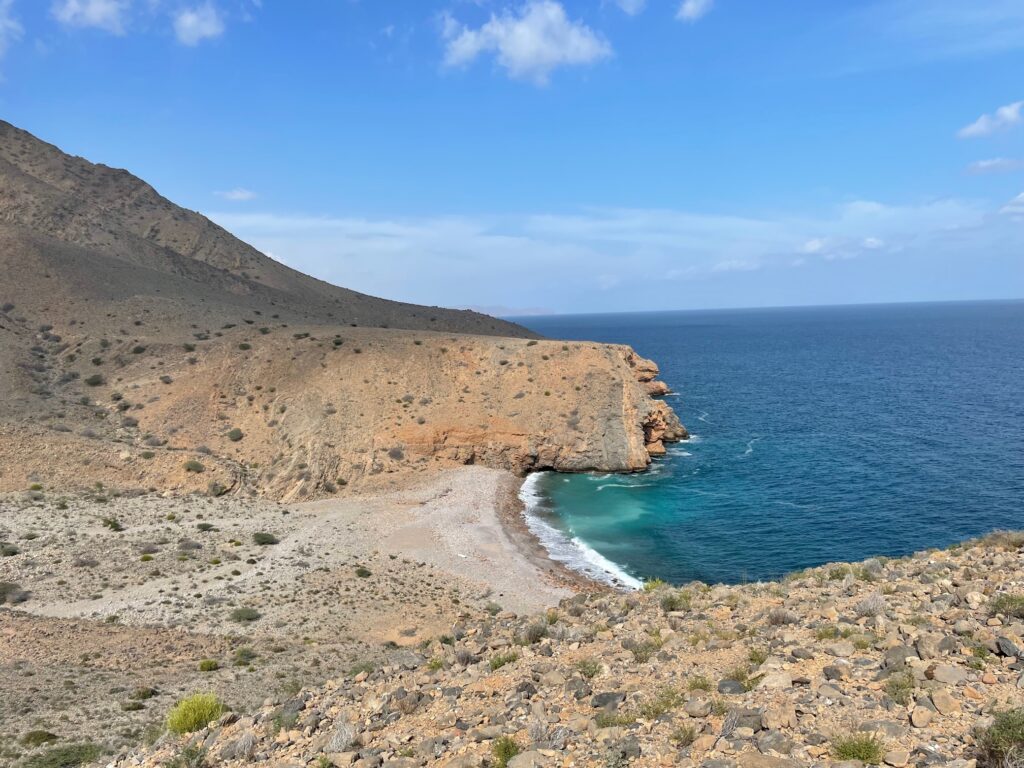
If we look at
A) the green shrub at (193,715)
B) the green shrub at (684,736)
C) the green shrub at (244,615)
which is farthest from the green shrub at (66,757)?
the green shrub at (684,736)

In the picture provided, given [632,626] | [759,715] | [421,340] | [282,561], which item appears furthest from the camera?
[421,340]

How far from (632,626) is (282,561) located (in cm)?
2442

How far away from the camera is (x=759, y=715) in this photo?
33.4 feet

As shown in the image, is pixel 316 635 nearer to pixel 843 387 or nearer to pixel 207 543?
pixel 207 543

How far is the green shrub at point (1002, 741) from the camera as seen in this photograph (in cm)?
788

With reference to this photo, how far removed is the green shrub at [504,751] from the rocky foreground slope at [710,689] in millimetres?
29

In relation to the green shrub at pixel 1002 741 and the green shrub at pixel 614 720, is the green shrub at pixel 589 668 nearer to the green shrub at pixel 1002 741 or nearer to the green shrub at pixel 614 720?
the green shrub at pixel 614 720

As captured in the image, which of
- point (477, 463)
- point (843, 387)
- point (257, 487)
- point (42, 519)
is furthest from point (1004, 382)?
point (42, 519)

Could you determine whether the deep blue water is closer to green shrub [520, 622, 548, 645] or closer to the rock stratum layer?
the rock stratum layer

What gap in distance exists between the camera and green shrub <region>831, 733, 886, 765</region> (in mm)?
8633

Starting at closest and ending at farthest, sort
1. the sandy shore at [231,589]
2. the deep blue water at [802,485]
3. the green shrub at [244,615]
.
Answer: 1. the sandy shore at [231,589]
2. the green shrub at [244,615]
3. the deep blue water at [802,485]

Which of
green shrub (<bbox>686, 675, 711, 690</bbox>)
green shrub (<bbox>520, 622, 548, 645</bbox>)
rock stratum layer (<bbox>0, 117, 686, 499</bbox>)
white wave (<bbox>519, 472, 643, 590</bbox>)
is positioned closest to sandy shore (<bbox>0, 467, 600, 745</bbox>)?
white wave (<bbox>519, 472, 643, 590</bbox>)

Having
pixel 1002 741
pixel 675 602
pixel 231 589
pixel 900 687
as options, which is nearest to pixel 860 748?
pixel 1002 741

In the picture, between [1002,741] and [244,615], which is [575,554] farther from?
[1002,741]
